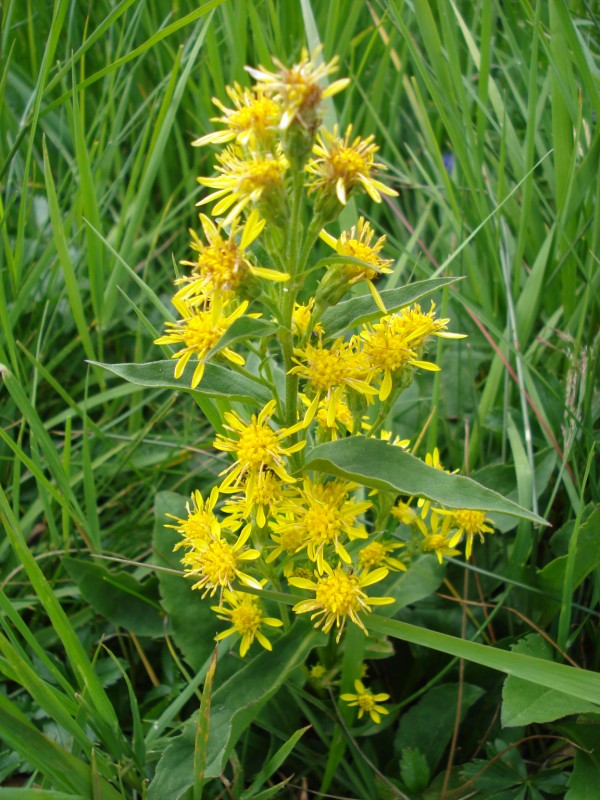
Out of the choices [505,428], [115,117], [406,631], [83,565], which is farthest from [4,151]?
[406,631]

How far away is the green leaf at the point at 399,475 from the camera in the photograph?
127cm

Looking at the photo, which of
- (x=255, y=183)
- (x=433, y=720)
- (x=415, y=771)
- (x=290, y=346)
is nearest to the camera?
(x=255, y=183)

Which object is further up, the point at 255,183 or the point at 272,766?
the point at 255,183

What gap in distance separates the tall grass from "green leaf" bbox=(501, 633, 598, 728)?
0.03 m

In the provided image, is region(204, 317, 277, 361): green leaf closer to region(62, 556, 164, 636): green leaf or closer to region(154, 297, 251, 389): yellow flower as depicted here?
region(154, 297, 251, 389): yellow flower

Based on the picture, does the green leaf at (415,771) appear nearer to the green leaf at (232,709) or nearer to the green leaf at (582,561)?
the green leaf at (232,709)

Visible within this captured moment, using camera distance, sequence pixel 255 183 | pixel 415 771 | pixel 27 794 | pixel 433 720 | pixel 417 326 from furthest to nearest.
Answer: pixel 433 720 < pixel 415 771 < pixel 417 326 < pixel 255 183 < pixel 27 794

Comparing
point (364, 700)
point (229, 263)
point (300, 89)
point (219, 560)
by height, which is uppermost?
point (300, 89)

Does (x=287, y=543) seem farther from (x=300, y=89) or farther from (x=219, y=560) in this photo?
(x=300, y=89)

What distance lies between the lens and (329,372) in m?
1.42

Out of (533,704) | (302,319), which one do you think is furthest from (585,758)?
(302,319)

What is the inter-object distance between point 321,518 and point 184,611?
0.56 m

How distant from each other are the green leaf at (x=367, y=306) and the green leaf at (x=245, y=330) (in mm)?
161

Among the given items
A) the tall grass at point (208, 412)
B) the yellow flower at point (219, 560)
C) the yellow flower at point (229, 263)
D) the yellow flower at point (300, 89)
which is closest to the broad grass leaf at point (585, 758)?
the tall grass at point (208, 412)
